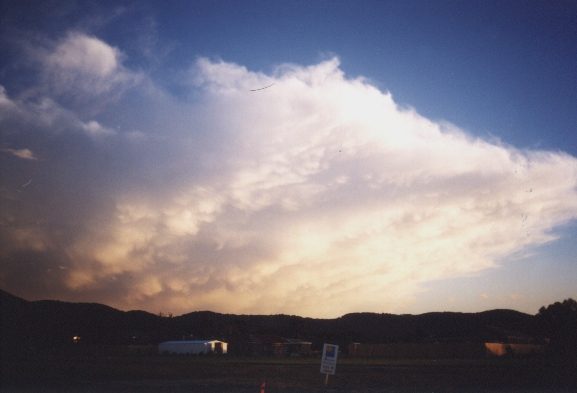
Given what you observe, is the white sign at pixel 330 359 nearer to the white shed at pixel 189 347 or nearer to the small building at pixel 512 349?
the small building at pixel 512 349

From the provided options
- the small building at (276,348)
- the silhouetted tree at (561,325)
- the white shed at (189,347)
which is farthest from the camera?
the white shed at (189,347)

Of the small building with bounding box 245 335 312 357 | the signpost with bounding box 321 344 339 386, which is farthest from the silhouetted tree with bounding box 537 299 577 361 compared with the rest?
the signpost with bounding box 321 344 339 386

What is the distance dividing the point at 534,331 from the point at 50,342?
110694 mm

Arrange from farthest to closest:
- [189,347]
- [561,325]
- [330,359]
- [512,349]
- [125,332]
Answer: [125,332], [189,347], [561,325], [512,349], [330,359]

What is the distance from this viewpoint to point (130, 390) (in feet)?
72.4

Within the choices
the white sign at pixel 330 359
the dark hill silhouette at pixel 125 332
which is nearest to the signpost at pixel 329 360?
the white sign at pixel 330 359

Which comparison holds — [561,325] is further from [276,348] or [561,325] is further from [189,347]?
[189,347]

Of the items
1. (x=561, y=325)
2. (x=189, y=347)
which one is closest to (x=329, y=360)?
(x=189, y=347)

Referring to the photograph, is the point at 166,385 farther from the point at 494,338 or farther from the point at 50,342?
the point at 494,338

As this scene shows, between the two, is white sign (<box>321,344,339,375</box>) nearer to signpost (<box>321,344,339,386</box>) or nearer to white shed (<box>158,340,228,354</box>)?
signpost (<box>321,344,339,386</box>)

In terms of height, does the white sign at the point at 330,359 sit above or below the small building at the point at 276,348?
above

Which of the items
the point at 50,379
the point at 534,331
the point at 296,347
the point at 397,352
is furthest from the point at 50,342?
the point at 534,331

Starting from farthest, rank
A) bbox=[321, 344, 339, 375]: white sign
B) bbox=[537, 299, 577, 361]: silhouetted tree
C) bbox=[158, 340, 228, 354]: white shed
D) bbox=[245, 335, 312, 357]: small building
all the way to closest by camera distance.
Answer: bbox=[158, 340, 228, 354]: white shed
bbox=[245, 335, 312, 357]: small building
bbox=[537, 299, 577, 361]: silhouetted tree
bbox=[321, 344, 339, 375]: white sign

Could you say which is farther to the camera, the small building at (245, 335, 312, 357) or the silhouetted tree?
the small building at (245, 335, 312, 357)
